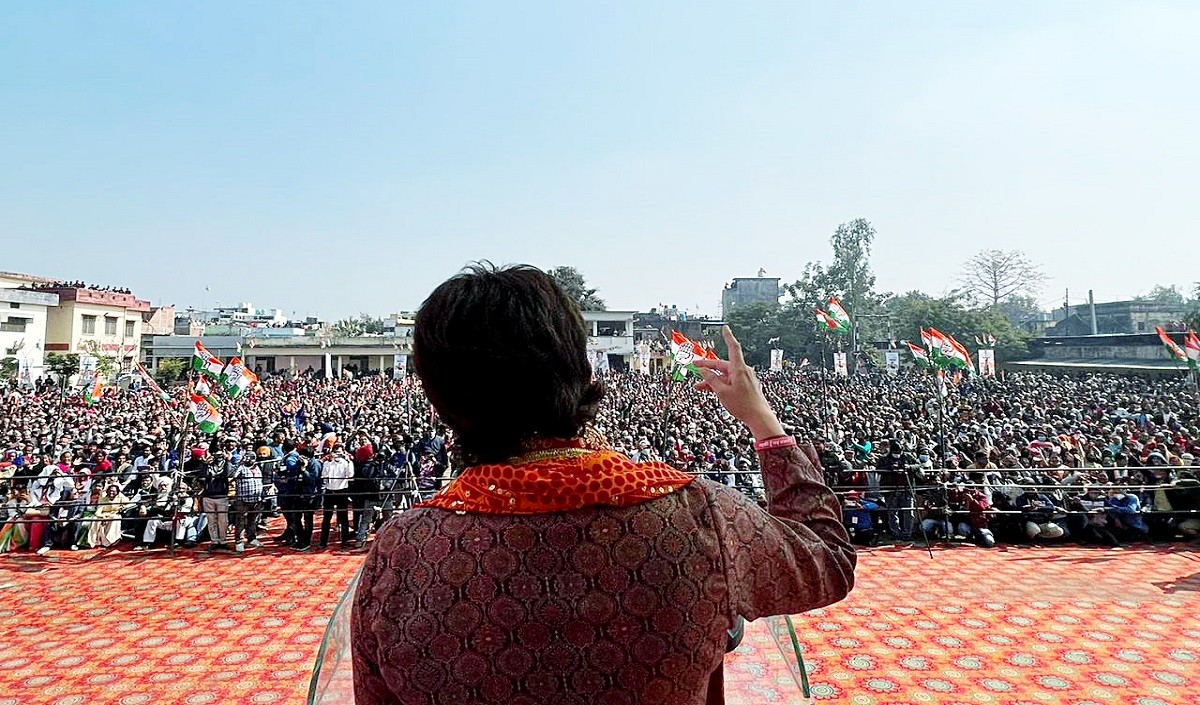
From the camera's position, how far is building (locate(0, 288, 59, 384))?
30.7 m

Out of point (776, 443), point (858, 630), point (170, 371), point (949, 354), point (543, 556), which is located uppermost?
point (170, 371)

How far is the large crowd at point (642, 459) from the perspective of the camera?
7.23 meters

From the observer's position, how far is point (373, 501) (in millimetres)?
7953

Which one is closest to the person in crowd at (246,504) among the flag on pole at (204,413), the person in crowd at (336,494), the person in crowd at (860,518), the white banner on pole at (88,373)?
the person in crowd at (336,494)

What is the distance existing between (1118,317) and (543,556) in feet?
182

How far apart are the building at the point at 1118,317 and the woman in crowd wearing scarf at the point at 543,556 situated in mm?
49033

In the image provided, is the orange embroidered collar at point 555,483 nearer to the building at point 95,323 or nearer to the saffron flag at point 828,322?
the saffron flag at point 828,322

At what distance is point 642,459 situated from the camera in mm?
3426

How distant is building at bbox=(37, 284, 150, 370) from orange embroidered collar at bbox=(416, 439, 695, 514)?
3665 cm

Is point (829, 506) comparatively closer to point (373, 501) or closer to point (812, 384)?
point (373, 501)

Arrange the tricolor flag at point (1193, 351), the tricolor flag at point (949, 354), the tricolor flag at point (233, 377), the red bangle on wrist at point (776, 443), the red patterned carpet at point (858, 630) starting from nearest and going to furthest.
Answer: the red bangle on wrist at point (776, 443) → the red patterned carpet at point (858, 630) → the tricolor flag at point (1193, 351) → the tricolor flag at point (233, 377) → the tricolor flag at point (949, 354)

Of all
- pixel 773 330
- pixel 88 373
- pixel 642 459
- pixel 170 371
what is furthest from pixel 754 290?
pixel 642 459

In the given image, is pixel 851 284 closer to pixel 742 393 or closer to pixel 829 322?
pixel 829 322

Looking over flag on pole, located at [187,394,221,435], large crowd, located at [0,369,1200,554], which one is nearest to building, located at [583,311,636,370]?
A: large crowd, located at [0,369,1200,554]
